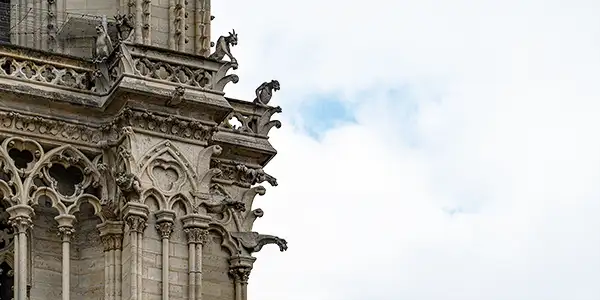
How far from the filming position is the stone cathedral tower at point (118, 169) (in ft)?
124

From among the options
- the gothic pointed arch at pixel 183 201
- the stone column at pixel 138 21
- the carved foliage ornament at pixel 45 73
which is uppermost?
the stone column at pixel 138 21

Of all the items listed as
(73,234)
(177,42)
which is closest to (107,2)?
(177,42)

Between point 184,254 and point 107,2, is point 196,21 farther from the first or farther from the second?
point 184,254

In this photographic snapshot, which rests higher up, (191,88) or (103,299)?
(191,88)

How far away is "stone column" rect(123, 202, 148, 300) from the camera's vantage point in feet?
122

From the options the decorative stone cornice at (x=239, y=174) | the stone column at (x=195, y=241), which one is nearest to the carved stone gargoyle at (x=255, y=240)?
the decorative stone cornice at (x=239, y=174)

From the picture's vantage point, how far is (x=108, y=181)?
126 ft

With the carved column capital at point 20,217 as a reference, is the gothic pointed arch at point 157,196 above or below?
above

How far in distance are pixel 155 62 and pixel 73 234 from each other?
9.19 ft

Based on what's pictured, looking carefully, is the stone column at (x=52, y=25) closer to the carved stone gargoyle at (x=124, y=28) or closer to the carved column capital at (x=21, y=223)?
the carved stone gargoyle at (x=124, y=28)

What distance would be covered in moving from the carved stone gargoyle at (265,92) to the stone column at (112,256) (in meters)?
4.00

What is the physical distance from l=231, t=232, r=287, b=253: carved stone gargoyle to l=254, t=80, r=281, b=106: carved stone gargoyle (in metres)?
2.18

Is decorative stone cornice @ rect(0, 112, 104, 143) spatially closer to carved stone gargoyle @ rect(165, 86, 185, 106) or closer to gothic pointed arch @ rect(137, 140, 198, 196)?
gothic pointed arch @ rect(137, 140, 198, 196)

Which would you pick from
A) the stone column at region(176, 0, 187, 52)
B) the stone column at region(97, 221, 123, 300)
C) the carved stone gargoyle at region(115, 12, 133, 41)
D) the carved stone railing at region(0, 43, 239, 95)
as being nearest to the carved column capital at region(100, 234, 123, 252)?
the stone column at region(97, 221, 123, 300)
